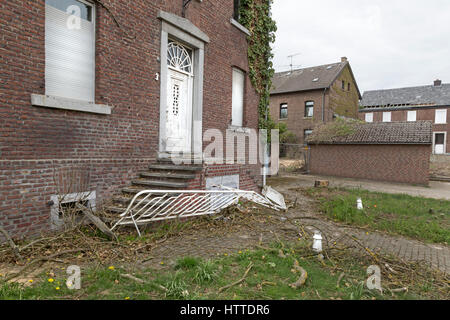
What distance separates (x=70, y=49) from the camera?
18.4 ft

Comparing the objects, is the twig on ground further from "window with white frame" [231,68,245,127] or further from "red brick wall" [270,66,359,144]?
"red brick wall" [270,66,359,144]

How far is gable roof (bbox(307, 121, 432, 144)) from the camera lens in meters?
16.1

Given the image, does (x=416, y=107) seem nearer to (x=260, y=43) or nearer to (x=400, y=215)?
(x=260, y=43)

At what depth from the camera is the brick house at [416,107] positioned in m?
33.4

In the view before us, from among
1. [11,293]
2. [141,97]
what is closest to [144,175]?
[141,97]

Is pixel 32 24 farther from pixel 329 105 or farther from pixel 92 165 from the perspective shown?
pixel 329 105

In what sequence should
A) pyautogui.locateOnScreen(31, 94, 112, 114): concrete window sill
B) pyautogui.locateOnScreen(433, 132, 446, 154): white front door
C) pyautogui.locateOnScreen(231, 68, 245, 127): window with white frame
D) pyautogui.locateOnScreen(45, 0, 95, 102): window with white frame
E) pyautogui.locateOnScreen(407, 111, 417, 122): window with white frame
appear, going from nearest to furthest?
pyautogui.locateOnScreen(31, 94, 112, 114): concrete window sill
pyautogui.locateOnScreen(45, 0, 95, 102): window with white frame
pyautogui.locateOnScreen(231, 68, 245, 127): window with white frame
pyautogui.locateOnScreen(433, 132, 446, 154): white front door
pyautogui.locateOnScreen(407, 111, 417, 122): window with white frame

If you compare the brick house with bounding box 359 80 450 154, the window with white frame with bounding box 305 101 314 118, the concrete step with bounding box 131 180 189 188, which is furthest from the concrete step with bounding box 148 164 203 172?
the brick house with bounding box 359 80 450 154

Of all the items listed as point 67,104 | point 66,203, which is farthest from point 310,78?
point 66,203

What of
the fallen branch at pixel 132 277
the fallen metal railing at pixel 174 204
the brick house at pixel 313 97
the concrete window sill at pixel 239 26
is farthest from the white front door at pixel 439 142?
the fallen branch at pixel 132 277

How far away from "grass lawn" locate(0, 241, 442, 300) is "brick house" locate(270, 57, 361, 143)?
2382 centimetres

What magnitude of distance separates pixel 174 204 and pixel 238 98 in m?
6.50

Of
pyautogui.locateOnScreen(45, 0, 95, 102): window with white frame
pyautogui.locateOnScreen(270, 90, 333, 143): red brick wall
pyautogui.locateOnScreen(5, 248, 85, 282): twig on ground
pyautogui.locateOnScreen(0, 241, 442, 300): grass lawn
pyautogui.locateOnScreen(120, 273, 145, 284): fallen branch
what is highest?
pyautogui.locateOnScreen(270, 90, 333, 143): red brick wall

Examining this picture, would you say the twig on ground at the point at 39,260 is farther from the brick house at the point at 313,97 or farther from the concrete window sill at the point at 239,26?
the brick house at the point at 313,97
